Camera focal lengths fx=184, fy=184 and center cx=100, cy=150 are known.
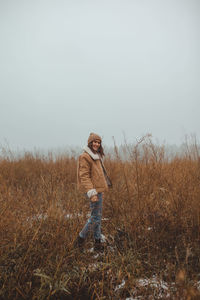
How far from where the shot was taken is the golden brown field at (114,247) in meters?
1.23

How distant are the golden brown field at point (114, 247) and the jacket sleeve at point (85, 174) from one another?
14 cm

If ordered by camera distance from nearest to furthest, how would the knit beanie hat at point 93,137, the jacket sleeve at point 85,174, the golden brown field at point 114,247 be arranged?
1. the golden brown field at point 114,247
2. the jacket sleeve at point 85,174
3. the knit beanie hat at point 93,137

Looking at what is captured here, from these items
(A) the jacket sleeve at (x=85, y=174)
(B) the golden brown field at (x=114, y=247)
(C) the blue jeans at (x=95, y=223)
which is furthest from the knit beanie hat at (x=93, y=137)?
(C) the blue jeans at (x=95, y=223)

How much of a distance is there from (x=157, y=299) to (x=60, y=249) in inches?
30.4

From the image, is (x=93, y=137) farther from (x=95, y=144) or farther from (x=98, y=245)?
(x=98, y=245)

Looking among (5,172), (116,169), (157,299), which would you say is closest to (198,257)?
(157,299)

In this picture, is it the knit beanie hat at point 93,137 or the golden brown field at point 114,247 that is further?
the knit beanie hat at point 93,137

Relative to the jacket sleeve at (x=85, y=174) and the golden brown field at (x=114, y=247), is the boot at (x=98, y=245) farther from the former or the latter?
the jacket sleeve at (x=85, y=174)

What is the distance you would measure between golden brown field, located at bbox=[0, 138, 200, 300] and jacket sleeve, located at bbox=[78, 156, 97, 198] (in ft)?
0.48

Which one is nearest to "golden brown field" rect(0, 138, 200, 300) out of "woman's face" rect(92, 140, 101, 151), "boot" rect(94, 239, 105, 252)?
"boot" rect(94, 239, 105, 252)

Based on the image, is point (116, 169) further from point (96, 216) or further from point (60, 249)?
point (60, 249)

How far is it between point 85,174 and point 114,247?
2.55 feet

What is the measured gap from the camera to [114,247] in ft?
5.98

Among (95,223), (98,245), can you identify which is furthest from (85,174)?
(98,245)
